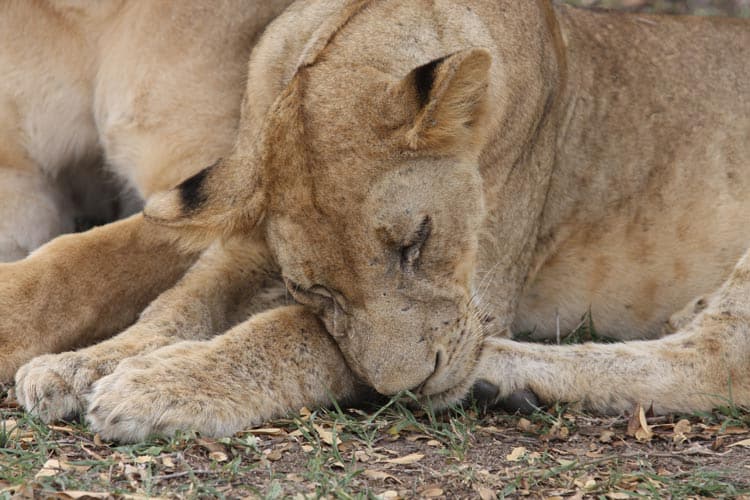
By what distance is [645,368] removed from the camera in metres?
3.53

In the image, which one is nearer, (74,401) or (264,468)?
(264,468)

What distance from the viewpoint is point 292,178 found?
3117mm

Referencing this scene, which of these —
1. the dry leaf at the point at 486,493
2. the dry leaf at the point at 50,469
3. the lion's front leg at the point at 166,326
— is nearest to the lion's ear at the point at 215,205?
the lion's front leg at the point at 166,326

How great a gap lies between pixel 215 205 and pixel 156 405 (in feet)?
1.93

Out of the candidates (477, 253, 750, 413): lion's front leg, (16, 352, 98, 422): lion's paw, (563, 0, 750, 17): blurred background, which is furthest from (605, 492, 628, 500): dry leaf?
(563, 0, 750, 17): blurred background

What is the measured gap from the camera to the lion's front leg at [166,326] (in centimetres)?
314

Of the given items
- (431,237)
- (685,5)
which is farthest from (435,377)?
(685,5)

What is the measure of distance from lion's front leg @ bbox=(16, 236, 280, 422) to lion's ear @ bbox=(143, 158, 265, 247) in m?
0.23

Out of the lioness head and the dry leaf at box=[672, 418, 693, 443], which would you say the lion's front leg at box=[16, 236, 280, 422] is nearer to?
the lioness head

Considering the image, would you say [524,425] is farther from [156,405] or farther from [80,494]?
[80,494]

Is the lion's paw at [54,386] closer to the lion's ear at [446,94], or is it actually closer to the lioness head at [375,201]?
the lioness head at [375,201]

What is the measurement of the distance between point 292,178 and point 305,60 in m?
0.41

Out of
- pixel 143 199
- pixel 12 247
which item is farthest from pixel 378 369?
pixel 12 247

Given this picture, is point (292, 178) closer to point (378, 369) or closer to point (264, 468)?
point (378, 369)
